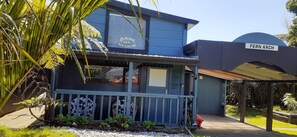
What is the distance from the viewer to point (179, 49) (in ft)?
41.7

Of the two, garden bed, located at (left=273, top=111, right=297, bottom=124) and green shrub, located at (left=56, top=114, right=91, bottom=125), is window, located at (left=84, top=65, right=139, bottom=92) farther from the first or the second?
garden bed, located at (left=273, top=111, right=297, bottom=124)

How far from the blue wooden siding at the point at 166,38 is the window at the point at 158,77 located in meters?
1.12

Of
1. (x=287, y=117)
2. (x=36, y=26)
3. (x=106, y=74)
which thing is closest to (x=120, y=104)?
(x=106, y=74)

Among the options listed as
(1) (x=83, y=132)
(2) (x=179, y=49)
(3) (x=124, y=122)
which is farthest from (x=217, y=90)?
(1) (x=83, y=132)

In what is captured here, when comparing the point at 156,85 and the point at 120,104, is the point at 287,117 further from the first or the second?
the point at 120,104

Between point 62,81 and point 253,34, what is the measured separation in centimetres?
731

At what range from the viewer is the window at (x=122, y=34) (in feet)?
39.2

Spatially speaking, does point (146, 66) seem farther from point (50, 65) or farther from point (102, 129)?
point (50, 65)

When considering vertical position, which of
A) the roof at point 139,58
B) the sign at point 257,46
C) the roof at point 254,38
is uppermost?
the roof at point 254,38

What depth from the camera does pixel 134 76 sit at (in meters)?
11.3

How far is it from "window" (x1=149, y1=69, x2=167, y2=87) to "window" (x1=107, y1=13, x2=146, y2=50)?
1337mm

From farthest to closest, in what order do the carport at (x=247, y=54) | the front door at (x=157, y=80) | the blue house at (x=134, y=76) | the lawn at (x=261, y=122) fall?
1. the lawn at (x=261, y=122)
2. the front door at (x=157, y=80)
3. the carport at (x=247, y=54)
4. the blue house at (x=134, y=76)

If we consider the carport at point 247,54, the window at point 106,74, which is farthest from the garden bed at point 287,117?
the window at point 106,74

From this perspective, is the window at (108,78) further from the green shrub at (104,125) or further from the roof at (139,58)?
the green shrub at (104,125)
